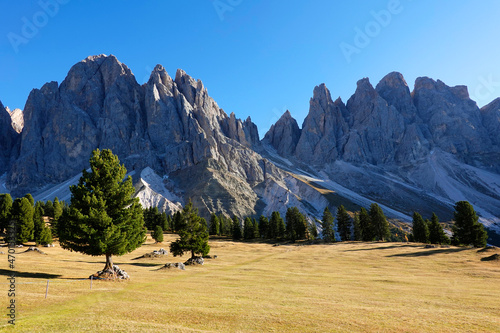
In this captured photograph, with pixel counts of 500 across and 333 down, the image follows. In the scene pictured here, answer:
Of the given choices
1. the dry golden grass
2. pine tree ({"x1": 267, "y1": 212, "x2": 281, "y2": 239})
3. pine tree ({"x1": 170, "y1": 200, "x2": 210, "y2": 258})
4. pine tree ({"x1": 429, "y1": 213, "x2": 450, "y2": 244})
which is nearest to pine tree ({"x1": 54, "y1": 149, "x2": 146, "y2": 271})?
the dry golden grass

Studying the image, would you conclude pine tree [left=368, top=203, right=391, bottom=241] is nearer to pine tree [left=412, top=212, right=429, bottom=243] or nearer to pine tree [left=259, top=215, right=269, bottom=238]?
pine tree [left=412, top=212, right=429, bottom=243]

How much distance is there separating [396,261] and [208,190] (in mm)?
146327

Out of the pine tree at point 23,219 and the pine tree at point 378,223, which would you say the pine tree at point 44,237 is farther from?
the pine tree at point 378,223

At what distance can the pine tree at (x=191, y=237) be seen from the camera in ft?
143

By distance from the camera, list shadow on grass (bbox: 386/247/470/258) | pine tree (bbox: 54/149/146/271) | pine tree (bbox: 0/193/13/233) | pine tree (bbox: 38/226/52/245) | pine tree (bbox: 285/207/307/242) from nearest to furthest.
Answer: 1. pine tree (bbox: 54/149/146/271)
2. shadow on grass (bbox: 386/247/470/258)
3. pine tree (bbox: 38/226/52/245)
4. pine tree (bbox: 0/193/13/233)
5. pine tree (bbox: 285/207/307/242)

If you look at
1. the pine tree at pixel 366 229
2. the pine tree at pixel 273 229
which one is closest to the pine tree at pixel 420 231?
the pine tree at pixel 366 229

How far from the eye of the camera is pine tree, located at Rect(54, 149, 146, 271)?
2409 cm

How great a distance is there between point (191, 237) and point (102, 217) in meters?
21.2

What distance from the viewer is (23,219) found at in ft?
154

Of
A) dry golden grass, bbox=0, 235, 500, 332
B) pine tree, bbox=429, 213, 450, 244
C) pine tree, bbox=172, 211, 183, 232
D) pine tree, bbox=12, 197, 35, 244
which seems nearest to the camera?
dry golden grass, bbox=0, 235, 500, 332

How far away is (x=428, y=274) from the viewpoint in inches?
1277

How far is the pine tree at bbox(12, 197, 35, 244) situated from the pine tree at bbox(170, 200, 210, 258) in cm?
2589

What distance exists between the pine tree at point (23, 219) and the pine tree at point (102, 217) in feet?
99.4

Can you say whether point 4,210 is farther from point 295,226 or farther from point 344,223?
point 344,223
